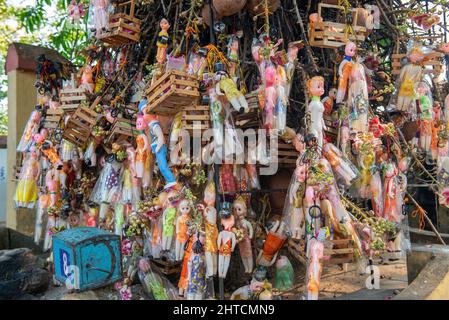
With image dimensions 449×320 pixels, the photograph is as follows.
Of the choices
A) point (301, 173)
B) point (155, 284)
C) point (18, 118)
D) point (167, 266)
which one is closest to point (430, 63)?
point (301, 173)

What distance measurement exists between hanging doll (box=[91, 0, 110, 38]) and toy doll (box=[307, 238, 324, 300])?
2748 mm

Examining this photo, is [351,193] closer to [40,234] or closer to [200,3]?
[200,3]

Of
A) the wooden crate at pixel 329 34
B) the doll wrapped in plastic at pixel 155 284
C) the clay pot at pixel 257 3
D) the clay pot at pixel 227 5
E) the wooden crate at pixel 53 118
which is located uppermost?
the clay pot at pixel 257 3

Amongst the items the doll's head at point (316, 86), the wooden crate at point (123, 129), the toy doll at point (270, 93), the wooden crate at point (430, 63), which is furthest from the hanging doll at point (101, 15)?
the wooden crate at point (430, 63)

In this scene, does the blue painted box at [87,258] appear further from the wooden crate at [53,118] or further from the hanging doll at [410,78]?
the hanging doll at [410,78]

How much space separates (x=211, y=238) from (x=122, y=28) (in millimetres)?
2159

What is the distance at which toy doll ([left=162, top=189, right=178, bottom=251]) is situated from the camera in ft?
11.1

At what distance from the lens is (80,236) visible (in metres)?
3.53

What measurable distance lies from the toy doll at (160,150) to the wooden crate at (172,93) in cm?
13

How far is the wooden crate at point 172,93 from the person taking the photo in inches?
120

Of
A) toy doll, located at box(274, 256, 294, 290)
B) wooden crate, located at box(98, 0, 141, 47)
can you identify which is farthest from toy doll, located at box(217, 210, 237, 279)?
wooden crate, located at box(98, 0, 141, 47)

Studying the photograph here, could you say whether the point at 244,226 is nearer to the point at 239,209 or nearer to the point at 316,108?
the point at 239,209

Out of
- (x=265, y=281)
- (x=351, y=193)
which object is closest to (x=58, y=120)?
(x=265, y=281)

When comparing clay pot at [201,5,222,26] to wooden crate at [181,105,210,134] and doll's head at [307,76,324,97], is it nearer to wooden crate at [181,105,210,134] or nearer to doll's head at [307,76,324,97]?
wooden crate at [181,105,210,134]
